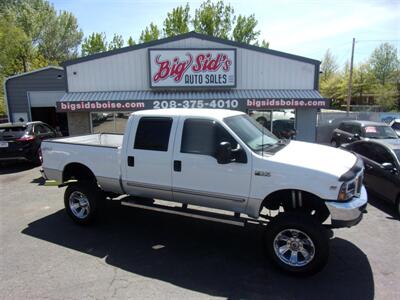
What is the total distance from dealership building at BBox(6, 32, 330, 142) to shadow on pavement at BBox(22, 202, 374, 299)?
319 inches

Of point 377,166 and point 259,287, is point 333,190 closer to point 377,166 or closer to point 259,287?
point 259,287

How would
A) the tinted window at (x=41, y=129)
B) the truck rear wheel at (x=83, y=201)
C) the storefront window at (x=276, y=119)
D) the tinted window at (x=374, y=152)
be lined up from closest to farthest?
the truck rear wheel at (x=83, y=201)
the tinted window at (x=374, y=152)
the tinted window at (x=41, y=129)
the storefront window at (x=276, y=119)

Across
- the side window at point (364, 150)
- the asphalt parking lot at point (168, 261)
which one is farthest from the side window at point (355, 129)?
the asphalt parking lot at point (168, 261)

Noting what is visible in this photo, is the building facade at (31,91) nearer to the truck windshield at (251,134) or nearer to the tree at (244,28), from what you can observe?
the truck windshield at (251,134)

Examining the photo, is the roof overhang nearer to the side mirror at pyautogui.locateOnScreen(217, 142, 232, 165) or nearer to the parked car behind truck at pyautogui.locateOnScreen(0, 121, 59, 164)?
the parked car behind truck at pyautogui.locateOnScreen(0, 121, 59, 164)

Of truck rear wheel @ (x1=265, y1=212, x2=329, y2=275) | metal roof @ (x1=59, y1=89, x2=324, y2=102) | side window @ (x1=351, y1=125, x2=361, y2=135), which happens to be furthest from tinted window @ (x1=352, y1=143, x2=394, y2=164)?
metal roof @ (x1=59, y1=89, x2=324, y2=102)

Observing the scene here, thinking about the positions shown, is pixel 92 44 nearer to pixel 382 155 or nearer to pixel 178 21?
pixel 178 21

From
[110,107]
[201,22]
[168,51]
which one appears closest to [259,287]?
[110,107]

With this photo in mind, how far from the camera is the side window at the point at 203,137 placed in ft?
14.8

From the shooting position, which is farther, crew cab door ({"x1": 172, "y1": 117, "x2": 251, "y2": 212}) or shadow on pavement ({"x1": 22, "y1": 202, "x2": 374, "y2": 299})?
crew cab door ({"x1": 172, "y1": 117, "x2": 251, "y2": 212})

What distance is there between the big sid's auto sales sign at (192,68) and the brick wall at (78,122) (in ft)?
10.9

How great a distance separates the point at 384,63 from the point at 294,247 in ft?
201

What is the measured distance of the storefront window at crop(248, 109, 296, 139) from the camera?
45.2 ft

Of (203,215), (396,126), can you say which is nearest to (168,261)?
(203,215)
